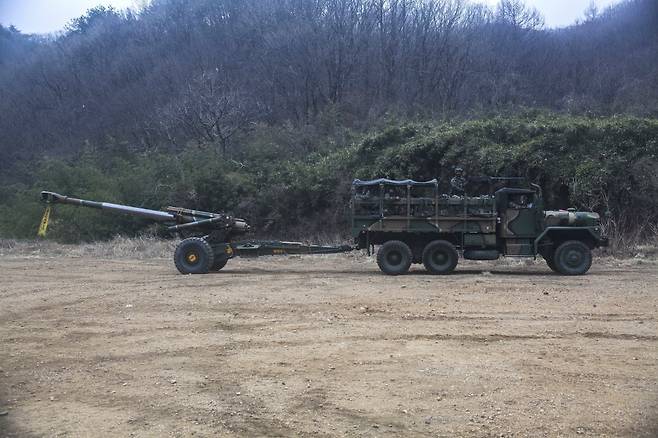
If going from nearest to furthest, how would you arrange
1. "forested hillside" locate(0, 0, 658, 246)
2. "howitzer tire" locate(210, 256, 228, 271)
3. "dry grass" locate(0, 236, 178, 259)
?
"howitzer tire" locate(210, 256, 228, 271) < "dry grass" locate(0, 236, 178, 259) < "forested hillside" locate(0, 0, 658, 246)

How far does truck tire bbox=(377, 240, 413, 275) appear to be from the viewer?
659 inches

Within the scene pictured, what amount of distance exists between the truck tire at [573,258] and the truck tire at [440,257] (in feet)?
8.11

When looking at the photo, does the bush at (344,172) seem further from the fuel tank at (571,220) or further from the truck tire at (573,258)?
the truck tire at (573,258)

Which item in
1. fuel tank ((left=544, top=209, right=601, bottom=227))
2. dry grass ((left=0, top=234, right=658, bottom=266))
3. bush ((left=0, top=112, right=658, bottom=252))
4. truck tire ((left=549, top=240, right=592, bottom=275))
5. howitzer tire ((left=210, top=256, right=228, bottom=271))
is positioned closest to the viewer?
truck tire ((left=549, top=240, right=592, bottom=275))

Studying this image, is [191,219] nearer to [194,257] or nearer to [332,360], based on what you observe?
[194,257]

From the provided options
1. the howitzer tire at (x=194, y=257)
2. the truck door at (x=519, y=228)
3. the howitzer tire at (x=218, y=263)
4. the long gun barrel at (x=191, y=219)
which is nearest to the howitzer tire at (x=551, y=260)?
the truck door at (x=519, y=228)

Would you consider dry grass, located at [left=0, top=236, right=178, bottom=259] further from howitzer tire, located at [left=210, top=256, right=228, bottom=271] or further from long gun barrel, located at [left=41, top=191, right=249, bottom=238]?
howitzer tire, located at [left=210, top=256, right=228, bottom=271]

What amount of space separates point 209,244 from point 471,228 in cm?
670

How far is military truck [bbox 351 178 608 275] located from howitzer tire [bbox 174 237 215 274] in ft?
12.6

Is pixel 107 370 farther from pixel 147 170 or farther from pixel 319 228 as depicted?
pixel 147 170

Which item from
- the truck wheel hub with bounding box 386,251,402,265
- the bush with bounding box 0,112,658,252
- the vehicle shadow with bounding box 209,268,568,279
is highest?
the bush with bounding box 0,112,658,252

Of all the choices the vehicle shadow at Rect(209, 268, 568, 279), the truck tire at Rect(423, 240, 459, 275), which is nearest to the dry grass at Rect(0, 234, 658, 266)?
the vehicle shadow at Rect(209, 268, 568, 279)

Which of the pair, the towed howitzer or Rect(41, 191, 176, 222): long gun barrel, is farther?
Rect(41, 191, 176, 222): long gun barrel

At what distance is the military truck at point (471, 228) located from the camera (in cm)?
1673
